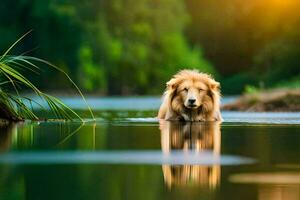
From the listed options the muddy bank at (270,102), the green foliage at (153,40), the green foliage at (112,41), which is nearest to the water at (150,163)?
the muddy bank at (270,102)

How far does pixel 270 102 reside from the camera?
898 inches

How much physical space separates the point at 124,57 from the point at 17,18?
233 inches

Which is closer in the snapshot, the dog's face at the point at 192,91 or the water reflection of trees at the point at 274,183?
the water reflection of trees at the point at 274,183

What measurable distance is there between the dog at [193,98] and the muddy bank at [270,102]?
5.56 metres

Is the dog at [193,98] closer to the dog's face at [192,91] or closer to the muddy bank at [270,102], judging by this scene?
the dog's face at [192,91]

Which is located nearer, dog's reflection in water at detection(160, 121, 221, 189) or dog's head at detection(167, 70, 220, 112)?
dog's reflection in water at detection(160, 121, 221, 189)

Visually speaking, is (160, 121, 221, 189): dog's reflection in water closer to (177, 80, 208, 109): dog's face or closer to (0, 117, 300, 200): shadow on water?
(0, 117, 300, 200): shadow on water

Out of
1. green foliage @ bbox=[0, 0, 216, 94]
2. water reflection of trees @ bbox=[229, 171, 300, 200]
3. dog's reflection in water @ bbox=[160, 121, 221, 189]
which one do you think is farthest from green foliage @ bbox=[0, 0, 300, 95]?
water reflection of trees @ bbox=[229, 171, 300, 200]

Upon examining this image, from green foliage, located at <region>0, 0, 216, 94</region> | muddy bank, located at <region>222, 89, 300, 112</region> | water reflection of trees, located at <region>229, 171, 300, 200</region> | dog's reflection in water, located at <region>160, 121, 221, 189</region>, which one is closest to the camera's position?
water reflection of trees, located at <region>229, 171, 300, 200</region>

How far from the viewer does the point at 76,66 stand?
5306cm

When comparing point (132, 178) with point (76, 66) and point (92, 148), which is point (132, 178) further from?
point (76, 66)

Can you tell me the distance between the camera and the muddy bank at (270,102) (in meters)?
22.3

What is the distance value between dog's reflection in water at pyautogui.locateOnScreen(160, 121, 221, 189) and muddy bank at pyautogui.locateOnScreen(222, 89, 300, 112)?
6.41 metres

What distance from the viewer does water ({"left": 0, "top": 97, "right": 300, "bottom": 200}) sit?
698 cm
